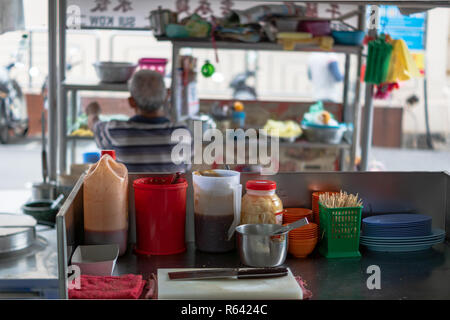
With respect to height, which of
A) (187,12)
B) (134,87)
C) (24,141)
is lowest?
(24,141)

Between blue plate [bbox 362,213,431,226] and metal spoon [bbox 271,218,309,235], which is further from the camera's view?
blue plate [bbox 362,213,431,226]

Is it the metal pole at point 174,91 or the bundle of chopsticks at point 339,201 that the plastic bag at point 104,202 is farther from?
the metal pole at point 174,91

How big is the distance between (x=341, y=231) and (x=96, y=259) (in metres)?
0.82

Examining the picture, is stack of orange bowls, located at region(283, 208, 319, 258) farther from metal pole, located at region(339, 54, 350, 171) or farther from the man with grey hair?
metal pole, located at region(339, 54, 350, 171)

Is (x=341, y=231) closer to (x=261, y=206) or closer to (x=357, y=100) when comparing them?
(x=261, y=206)

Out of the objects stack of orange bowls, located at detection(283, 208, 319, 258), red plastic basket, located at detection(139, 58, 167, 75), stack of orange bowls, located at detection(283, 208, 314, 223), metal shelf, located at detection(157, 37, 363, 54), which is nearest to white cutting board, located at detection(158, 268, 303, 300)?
stack of orange bowls, located at detection(283, 208, 319, 258)

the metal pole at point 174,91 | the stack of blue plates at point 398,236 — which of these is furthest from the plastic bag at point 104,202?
the metal pole at point 174,91

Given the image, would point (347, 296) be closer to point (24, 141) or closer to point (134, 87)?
point (134, 87)

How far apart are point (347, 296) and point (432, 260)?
1.60 feet

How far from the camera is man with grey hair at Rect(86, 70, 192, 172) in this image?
343 centimetres

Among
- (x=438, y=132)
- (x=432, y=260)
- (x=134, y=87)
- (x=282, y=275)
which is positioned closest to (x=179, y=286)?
Result: (x=282, y=275)

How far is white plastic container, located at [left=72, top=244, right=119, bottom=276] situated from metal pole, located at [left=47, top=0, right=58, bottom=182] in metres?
2.24

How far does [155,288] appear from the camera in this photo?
1767mm

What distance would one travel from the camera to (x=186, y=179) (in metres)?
2.22
